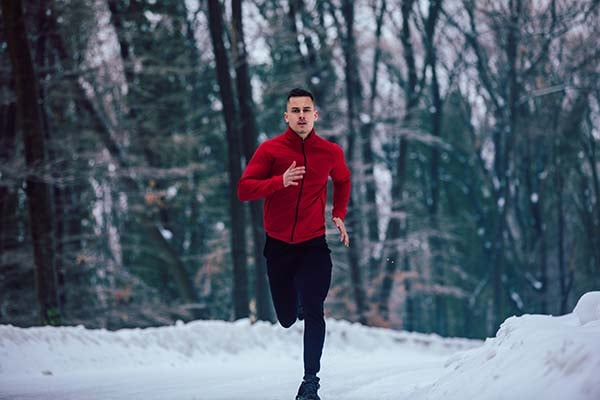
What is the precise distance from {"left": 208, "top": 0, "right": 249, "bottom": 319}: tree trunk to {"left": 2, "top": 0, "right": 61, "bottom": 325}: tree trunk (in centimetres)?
437

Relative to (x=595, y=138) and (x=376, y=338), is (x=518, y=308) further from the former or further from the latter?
(x=376, y=338)

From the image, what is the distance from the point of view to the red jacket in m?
5.80

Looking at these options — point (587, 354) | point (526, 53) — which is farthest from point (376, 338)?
point (526, 53)

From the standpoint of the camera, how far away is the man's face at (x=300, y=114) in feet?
19.1

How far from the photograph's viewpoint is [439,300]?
33.7 meters

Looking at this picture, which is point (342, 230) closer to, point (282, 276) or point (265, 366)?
point (282, 276)

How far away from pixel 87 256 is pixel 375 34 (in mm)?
11560

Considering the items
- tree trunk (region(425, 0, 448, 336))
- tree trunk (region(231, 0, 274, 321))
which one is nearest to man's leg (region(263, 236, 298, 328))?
tree trunk (region(231, 0, 274, 321))

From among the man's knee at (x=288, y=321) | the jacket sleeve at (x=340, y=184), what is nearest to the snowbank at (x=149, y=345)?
the man's knee at (x=288, y=321)

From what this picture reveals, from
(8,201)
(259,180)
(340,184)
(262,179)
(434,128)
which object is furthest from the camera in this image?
(434,128)

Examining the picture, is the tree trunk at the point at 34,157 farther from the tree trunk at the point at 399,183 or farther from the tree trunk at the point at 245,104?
the tree trunk at the point at 399,183

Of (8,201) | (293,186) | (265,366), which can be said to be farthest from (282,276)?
(8,201)

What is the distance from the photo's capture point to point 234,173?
648 inches

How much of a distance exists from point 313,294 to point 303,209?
612mm
